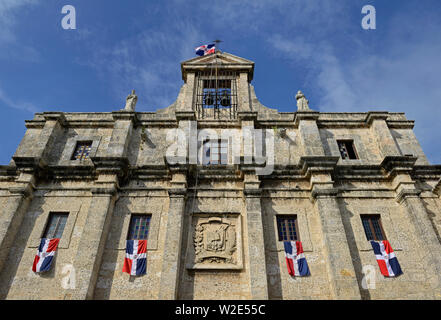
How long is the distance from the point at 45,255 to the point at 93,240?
2.17 metres

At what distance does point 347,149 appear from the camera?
18.0m

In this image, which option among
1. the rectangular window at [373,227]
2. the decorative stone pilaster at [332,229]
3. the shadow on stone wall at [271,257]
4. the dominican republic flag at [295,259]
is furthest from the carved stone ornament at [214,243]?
the rectangular window at [373,227]

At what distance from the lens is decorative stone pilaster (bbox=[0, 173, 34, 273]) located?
13.9 metres

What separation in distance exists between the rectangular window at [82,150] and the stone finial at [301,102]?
1192 cm

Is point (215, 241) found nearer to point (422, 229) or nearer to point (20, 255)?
point (20, 255)

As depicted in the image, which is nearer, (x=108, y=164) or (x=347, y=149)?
(x=108, y=164)

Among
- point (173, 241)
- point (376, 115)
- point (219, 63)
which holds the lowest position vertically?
point (173, 241)

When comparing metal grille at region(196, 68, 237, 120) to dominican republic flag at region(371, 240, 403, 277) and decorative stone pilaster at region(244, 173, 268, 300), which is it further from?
dominican republic flag at region(371, 240, 403, 277)

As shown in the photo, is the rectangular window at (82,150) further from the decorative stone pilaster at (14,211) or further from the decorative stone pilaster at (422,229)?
the decorative stone pilaster at (422,229)

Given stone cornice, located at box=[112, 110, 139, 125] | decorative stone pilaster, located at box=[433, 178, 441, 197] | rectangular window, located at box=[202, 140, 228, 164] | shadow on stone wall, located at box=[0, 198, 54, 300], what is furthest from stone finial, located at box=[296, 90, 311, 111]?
shadow on stone wall, located at box=[0, 198, 54, 300]

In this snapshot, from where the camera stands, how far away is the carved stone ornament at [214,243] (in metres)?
13.9

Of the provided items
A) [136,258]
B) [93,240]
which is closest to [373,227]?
[136,258]

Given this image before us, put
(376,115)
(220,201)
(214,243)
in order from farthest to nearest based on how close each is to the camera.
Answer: (376,115)
(220,201)
(214,243)
